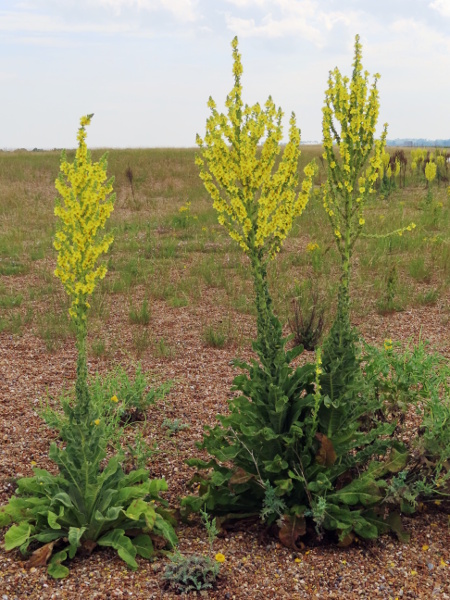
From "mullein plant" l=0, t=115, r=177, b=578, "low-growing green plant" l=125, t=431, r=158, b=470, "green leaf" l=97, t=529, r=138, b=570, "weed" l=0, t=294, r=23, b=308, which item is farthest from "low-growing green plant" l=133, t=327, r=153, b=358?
"green leaf" l=97, t=529, r=138, b=570

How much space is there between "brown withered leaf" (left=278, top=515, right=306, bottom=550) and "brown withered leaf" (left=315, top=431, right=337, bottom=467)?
11.8 inches

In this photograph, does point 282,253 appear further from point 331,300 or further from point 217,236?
point 331,300

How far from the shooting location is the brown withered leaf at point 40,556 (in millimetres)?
2836

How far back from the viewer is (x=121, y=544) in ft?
9.50

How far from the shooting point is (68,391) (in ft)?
16.0

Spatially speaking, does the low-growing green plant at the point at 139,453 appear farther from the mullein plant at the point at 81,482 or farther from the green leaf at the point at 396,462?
the green leaf at the point at 396,462

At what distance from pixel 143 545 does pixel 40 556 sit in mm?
→ 501

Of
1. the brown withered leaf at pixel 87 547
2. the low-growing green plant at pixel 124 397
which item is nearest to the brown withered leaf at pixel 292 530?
the brown withered leaf at pixel 87 547

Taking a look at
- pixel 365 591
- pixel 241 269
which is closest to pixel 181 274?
pixel 241 269

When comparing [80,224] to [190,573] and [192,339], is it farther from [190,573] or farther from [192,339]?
[192,339]

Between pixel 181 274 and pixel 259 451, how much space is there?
234 inches

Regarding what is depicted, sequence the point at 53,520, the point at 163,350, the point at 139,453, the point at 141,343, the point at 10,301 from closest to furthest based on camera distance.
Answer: the point at 53,520
the point at 139,453
the point at 163,350
the point at 141,343
the point at 10,301

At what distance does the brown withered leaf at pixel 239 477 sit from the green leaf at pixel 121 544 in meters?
0.62

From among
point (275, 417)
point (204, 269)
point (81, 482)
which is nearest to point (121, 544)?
point (81, 482)
